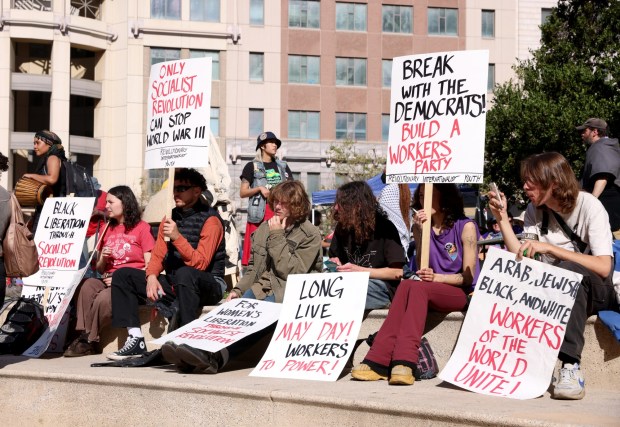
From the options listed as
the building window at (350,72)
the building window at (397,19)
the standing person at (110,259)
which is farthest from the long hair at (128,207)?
the building window at (397,19)

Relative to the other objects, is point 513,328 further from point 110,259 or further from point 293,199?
point 110,259

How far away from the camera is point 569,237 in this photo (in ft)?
22.7

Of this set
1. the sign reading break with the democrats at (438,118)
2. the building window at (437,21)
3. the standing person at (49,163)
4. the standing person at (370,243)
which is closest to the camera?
the sign reading break with the democrats at (438,118)

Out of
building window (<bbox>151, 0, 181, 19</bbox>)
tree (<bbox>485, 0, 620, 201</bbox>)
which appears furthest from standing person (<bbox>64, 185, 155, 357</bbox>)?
building window (<bbox>151, 0, 181, 19</bbox>)

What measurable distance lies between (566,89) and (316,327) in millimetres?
25257

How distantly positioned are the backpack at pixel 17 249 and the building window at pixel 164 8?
45.4m

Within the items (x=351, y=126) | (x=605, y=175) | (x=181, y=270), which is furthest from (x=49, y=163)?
(x=351, y=126)

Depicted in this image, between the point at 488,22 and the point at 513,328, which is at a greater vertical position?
the point at 488,22

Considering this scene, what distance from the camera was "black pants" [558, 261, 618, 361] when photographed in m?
6.45

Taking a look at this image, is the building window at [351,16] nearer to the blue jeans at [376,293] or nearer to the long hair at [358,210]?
the long hair at [358,210]

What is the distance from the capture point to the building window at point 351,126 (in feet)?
174

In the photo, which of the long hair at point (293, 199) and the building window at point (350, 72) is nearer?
the long hair at point (293, 199)

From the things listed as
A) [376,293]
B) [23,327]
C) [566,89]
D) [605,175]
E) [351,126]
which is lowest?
[23,327]

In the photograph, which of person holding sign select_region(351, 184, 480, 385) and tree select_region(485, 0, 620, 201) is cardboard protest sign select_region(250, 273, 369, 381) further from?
tree select_region(485, 0, 620, 201)
